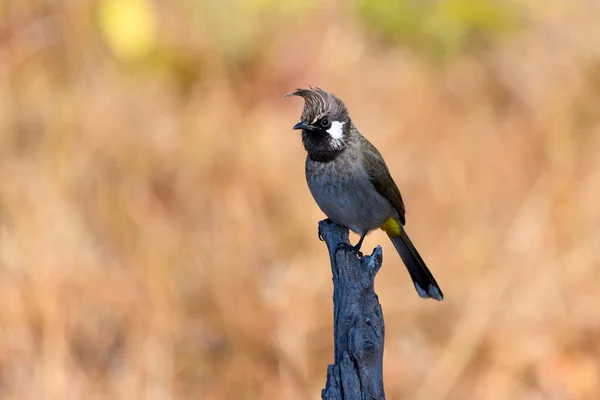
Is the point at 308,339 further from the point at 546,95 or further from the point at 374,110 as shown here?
the point at 546,95

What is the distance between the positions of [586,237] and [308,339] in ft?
7.05

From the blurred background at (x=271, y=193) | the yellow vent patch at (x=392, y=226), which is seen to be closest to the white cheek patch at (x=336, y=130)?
the yellow vent patch at (x=392, y=226)

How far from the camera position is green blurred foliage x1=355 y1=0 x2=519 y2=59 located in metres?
9.51

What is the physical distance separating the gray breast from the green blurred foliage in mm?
5555

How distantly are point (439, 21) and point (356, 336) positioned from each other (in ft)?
25.6

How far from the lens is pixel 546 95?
26.0ft

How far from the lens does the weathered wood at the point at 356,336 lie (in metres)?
2.55

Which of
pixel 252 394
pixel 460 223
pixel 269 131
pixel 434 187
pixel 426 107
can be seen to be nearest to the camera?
pixel 252 394

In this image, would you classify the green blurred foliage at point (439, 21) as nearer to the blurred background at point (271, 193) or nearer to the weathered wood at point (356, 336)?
the blurred background at point (271, 193)

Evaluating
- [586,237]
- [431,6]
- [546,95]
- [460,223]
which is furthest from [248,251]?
[431,6]

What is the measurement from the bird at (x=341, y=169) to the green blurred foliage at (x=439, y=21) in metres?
5.43

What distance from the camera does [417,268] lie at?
15.4 feet

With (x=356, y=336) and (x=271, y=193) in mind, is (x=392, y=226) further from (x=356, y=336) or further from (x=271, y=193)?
(x=271, y=193)

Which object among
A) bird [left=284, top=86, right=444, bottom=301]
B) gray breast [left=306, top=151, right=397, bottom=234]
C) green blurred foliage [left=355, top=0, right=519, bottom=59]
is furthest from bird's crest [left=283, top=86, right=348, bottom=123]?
green blurred foliage [left=355, top=0, right=519, bottom=59]
